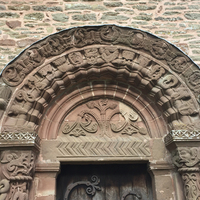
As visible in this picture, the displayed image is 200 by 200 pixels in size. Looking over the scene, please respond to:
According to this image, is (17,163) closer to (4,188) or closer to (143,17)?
(4,188)

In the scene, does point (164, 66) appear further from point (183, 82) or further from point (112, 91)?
point (112, 91)

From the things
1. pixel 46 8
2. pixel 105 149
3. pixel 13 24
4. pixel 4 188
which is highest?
pixel 46 8

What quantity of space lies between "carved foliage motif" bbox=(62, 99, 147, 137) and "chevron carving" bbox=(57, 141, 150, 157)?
0.62 ft

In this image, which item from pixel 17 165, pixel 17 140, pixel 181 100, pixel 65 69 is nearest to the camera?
pixel 17 165

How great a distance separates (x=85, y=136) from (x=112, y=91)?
0.90 metres

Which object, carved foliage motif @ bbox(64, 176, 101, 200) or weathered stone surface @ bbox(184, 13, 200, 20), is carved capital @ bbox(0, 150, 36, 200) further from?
weathered stone surface @ bbox(184, 13, 200, 20)

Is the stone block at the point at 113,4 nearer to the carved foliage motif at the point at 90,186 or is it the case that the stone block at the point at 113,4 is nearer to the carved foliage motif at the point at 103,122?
the carved foliage motif at the point at 103,122

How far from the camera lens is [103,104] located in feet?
13.1

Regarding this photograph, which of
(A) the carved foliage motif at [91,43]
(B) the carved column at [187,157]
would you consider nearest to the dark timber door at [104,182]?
(B) the carved column at [187,157]

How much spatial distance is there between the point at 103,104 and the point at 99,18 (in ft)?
4.68

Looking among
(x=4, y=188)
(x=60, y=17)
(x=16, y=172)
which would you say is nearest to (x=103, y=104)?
(x=60, y=17)

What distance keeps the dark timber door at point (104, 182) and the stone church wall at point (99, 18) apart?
203 cm

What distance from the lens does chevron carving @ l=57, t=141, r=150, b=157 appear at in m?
3.54

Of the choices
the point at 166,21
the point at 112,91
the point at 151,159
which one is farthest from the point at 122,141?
the point at 166,21
